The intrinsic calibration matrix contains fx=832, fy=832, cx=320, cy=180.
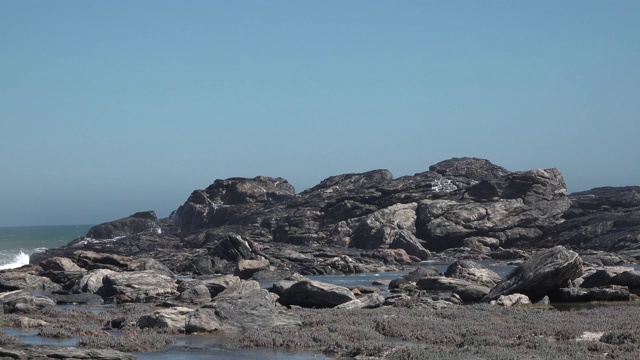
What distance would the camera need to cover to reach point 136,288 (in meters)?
49.0

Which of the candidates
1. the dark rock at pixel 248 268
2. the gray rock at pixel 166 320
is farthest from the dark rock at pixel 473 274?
the gray rock at pixel 166 320

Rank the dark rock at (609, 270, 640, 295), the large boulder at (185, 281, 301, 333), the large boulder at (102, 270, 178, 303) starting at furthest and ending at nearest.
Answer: the large boulder at (102, 270, 178, 303)
the dark rock at (609, 270, 640, 295)
the large boulder at (185, 281, 301, 333)

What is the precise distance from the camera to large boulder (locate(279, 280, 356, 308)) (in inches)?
1581

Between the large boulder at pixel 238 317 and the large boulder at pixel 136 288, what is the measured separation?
16057 millimetres

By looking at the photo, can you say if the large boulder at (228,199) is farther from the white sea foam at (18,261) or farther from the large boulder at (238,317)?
the large boulder at (238,317)

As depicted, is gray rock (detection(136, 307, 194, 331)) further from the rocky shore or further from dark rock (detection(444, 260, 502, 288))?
dark rock (detection(444, 260, 502, 288))

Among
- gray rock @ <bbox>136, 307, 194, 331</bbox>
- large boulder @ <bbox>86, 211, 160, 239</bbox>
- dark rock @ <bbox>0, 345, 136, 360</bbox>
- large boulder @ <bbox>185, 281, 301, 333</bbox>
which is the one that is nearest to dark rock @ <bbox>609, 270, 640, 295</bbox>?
large boulder @ <bbox>185, 281, 301, 333</bbox>

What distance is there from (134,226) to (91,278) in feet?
327

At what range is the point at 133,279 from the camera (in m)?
49.9

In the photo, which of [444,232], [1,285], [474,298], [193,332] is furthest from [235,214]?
[193,332]

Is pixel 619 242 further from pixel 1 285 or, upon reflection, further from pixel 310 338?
pixel 310 338

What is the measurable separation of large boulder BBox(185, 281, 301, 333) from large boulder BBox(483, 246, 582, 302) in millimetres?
13829

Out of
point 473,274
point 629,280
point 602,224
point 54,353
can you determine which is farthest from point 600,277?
point 602,224

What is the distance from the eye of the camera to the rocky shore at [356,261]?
3030 centimetres
